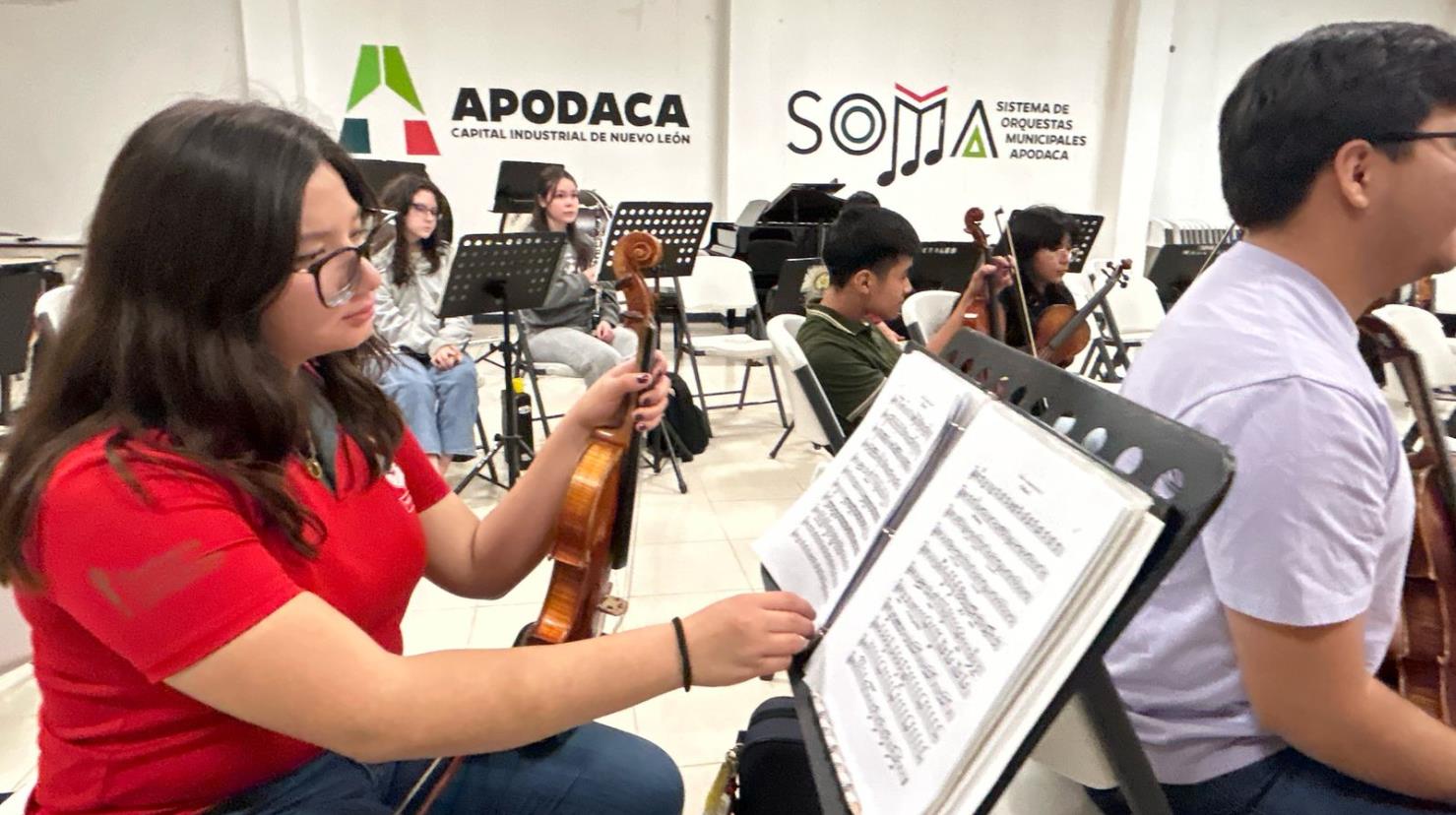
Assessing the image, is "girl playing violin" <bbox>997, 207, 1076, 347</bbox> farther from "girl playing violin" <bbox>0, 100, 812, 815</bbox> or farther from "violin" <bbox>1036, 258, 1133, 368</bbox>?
"girl playing violin" <bbox>0, 100, 812, 815</bbox>

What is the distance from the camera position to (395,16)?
695 centimetres

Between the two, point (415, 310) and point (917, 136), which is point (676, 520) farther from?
point (917, 136)

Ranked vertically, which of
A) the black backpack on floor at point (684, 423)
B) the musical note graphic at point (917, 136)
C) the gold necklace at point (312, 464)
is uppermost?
the musical note graphic at point (917, 136)

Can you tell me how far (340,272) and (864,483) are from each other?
0.58 m

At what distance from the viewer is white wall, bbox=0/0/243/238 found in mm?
6645

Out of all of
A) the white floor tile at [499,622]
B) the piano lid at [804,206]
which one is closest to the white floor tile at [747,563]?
the white floor tile at [499,622]

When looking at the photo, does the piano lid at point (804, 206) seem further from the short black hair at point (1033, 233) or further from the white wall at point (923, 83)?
the short black hair at point (1033, 233)

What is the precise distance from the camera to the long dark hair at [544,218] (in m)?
4.32

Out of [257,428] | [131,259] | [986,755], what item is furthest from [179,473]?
[986,755]

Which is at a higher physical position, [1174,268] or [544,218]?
[544,218]

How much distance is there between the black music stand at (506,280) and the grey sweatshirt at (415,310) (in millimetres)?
318

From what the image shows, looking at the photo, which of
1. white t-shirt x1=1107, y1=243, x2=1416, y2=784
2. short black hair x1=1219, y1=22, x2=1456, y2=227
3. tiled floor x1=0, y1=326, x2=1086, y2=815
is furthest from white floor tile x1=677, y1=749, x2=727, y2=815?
short black hair x1=1219, y1=22, x2=1456, y2=227

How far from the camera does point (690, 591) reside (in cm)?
284

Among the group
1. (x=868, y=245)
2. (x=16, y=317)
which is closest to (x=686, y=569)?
(x=868, y=245)
